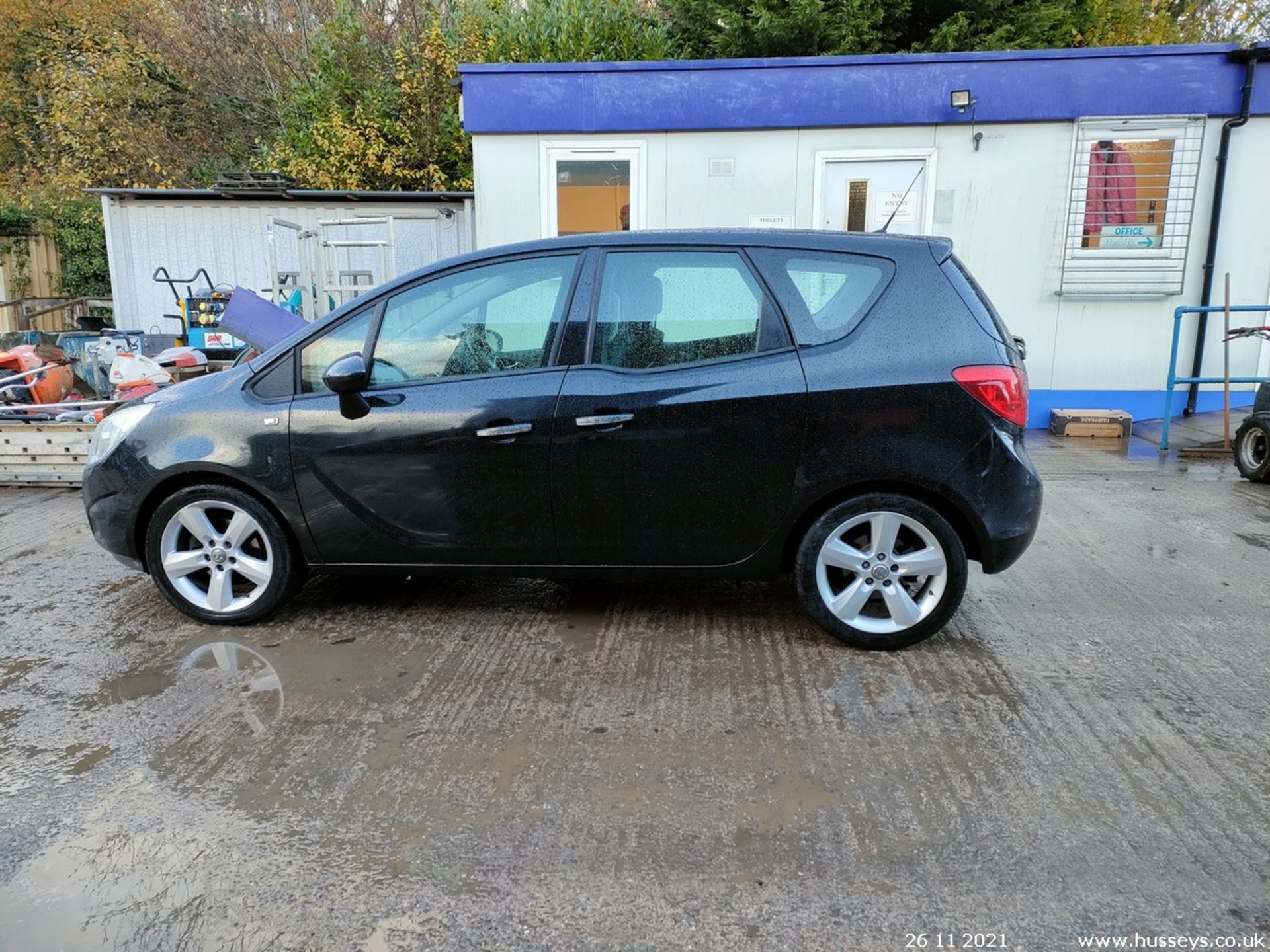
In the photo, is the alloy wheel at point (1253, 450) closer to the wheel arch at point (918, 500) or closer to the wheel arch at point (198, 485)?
the wheel arch at point (918, 500)

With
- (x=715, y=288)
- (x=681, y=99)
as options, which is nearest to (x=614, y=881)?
(x=715, y=288)

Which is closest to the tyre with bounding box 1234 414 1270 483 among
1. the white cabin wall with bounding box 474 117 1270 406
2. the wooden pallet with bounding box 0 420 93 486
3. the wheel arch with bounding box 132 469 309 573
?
the white cabin wall with bounding box 474 117 1270 406

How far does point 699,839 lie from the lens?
2607 millimetres

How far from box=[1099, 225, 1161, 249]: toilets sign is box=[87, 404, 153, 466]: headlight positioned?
29.4 feet

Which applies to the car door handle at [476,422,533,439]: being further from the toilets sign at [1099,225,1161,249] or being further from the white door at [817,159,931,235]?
the toilets sign at [1099,225,1161,249]

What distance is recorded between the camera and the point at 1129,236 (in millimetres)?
A: 9219

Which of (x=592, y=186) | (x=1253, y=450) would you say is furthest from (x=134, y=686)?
(x=1253, y=450)

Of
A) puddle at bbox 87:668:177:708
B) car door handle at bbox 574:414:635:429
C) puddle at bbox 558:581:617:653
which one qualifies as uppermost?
car door handle at bbox 574:414:635:429

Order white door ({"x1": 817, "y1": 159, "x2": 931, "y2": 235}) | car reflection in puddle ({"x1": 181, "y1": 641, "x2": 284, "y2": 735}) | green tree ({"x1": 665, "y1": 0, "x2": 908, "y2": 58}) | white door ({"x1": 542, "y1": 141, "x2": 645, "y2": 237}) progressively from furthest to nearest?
1. green tree ({"x1": 665, "y1": 0, "x2": 908, "y2": 58})
2. white door ({"x1": 542, "y1": 141, "x2": 645, "y2": 237})
3. white door ({"x1": 817, "y1": 159, "x2": 931, "y2": 235})
4. car reflection in puddle ({"x1": 181, "y1": 641, "x2": 284, "y2": 735})

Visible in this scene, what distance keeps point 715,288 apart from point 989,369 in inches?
46.5

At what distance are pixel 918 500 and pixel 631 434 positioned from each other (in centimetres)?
124

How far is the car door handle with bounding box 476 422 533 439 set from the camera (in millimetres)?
3826

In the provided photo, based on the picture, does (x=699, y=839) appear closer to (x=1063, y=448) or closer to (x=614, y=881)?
(x=614, y=881)

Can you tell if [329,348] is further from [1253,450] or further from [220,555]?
[1253,450]
